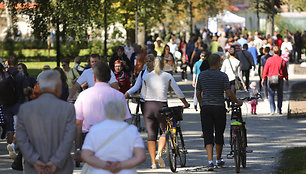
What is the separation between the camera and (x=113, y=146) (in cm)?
621

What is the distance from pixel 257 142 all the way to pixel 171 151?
3.69 m

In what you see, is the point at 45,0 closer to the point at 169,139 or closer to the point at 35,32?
the point at 35,32

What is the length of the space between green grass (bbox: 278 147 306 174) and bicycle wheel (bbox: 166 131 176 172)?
154 cm

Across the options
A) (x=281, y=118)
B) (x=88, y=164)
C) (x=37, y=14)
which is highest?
(x=37, y=14)

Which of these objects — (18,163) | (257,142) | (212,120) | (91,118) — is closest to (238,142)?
(212,120)

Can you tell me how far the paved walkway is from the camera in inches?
462

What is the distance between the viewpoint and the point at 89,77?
1110 cm

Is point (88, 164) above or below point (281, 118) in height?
above

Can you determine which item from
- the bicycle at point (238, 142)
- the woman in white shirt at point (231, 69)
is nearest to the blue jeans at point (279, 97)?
the woman in white shirt at point (231, 69)

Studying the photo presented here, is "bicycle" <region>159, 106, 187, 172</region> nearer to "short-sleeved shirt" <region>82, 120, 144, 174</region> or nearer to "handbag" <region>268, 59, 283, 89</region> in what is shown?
"short-sleeved shirt" <region>82, 120, 144, 174</region>

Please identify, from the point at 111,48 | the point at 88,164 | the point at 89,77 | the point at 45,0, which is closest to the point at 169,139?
the point at 89,77

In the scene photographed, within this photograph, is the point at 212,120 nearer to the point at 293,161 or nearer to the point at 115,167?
the point at 293,161

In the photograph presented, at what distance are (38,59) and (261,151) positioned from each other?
3133 centimetres

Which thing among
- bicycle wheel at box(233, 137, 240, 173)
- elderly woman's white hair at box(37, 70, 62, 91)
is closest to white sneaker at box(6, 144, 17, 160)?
bicycle wheel at box(233, 137, 240, 173)
